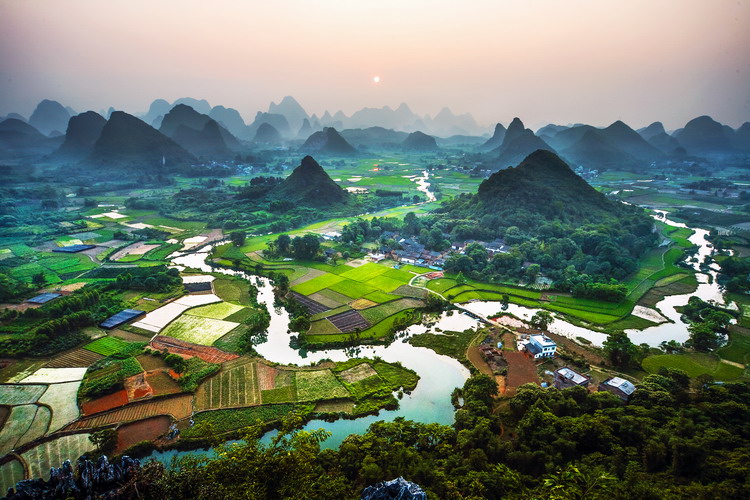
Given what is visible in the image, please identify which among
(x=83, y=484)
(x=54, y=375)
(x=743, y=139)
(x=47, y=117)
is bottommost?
(x=54, y=375)

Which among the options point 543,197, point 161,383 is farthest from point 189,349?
point 543,197

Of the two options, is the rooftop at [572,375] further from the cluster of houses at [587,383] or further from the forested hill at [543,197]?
the forested hill at [543,197]

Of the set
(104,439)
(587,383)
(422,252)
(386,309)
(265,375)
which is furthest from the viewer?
(422,252)

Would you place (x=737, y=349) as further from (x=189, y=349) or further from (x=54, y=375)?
(x=54, y=375)

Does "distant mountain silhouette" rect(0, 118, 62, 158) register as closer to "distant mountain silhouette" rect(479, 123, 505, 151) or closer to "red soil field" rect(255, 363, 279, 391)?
"red soil field" rect(255, 363, 279, 391)

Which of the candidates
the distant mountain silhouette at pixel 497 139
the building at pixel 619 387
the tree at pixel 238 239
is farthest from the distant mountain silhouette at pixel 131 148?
the distant mountain silhouette at pixel 497 139
